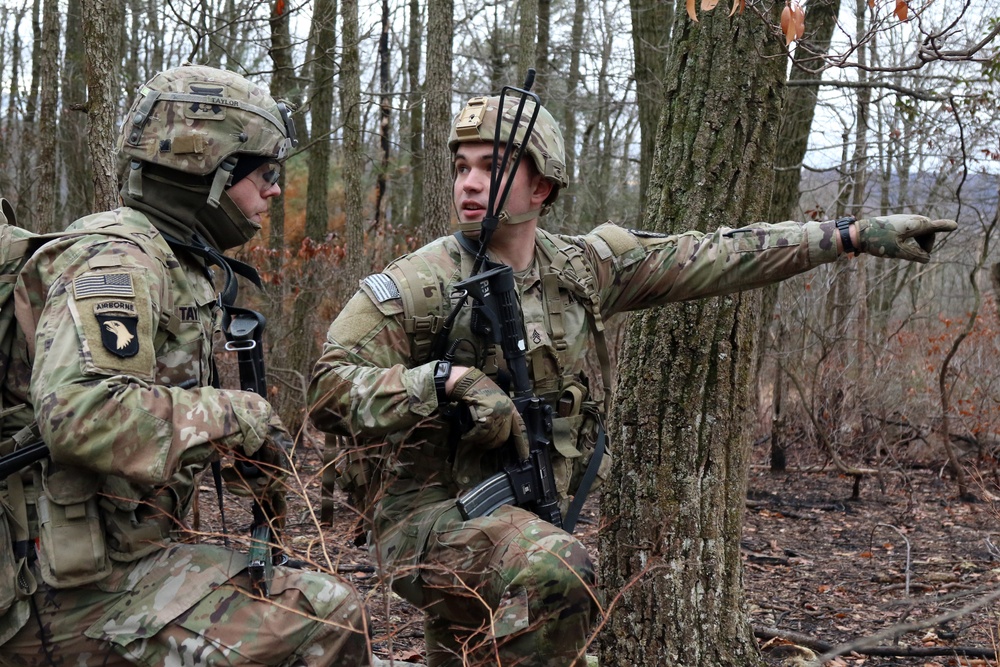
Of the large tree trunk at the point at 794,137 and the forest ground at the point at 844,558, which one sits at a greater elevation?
the large tree trunk at the point at 794,137

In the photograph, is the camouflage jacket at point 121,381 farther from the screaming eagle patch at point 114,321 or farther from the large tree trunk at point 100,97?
the large tree trunk at point 100,97

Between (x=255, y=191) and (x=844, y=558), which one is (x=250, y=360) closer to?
(x=255, y=191)

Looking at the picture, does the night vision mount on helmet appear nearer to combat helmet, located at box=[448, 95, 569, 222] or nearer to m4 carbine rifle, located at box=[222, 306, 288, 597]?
combat helmet, located at box=[448, 95, 569, 222]

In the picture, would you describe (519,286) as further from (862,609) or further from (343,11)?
(343,11)

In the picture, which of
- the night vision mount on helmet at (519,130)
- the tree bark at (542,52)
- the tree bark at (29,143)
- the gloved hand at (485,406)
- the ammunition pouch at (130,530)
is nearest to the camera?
the ammunition pouch at (130,530)

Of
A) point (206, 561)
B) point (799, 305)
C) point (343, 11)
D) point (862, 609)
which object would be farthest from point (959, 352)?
point (206, 561)

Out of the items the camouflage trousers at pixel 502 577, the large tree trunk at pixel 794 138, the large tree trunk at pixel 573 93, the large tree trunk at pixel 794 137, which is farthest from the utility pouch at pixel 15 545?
the large tree trunk at pixel 573 93

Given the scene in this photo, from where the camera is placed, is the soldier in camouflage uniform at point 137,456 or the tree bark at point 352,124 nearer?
the soldier in camouflage uniform at point 137,456

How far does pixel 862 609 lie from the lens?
551 centimetres

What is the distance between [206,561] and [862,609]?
4222 mm

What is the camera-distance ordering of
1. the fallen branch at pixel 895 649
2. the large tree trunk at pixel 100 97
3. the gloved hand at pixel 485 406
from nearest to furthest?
the gloved hand at pixel 485 406
the fallen branch at pixel 895 649
the large tree trunk at pixel 100 97

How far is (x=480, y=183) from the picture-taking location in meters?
3.36

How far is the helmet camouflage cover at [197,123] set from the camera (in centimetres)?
289

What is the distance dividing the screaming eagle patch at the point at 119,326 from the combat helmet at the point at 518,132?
1401mm
